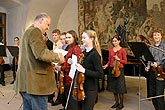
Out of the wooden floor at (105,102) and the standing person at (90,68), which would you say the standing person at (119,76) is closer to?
the wooden floor at (105,102)

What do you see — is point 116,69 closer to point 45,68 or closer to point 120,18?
point 45,68

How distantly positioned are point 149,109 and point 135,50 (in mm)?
1632

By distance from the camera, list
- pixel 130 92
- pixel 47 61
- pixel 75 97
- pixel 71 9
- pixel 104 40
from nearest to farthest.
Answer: pixel 47 61 → pixel 75 97 → pixel 130 92 → pixel 104 40 → pixel 71 9

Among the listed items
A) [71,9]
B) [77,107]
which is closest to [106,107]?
[77,107]

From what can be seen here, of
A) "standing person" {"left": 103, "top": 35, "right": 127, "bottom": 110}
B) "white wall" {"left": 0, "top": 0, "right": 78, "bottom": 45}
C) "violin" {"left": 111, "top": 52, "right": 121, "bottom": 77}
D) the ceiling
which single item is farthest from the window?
"violin" {"left": 111, "top": 52, "right": 121, "bottom": 77}

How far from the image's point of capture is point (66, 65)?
14.1 feet

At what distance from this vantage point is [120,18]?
11023 millimetres

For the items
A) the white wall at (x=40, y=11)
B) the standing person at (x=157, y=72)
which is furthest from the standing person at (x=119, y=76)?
the white wall at (x=40, y=11)

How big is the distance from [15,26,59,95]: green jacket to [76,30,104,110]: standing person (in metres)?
0.48

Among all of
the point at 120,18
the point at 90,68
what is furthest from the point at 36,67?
the point at 120,18

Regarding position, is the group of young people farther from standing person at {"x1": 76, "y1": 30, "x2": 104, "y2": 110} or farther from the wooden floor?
the wooden floor

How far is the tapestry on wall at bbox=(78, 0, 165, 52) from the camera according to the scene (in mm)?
9812

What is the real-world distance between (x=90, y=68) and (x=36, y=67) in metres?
0.80

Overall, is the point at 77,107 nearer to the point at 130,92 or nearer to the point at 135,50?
the point at 135,50
